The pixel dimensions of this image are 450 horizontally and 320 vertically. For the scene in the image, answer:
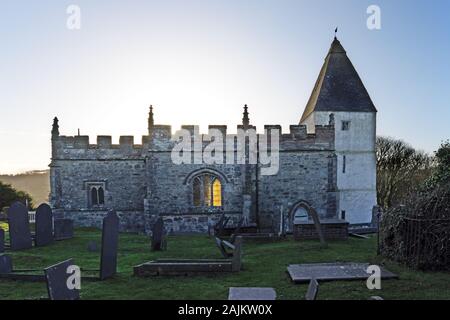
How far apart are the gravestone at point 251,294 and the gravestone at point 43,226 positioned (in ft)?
33.0

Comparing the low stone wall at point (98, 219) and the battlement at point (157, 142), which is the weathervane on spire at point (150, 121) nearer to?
the battlement at point (157, 142)

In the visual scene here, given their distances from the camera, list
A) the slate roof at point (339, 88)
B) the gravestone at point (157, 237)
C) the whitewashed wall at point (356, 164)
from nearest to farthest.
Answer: the gravestone at point (157, 237) < the slate roof at point (339, 88) < the whitewashed wall at point (356, 164)

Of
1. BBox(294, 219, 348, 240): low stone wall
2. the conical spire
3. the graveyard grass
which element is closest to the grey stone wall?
the conical spire

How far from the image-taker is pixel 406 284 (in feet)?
25.1

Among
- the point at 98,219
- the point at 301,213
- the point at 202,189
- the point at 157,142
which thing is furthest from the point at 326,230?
the point at 98,219

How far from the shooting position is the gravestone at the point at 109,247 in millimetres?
8680

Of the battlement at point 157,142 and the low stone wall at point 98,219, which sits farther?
the low stone wall at point 98,219

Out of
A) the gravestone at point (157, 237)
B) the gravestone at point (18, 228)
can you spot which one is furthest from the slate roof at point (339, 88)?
the gravestone at point (18, 228)

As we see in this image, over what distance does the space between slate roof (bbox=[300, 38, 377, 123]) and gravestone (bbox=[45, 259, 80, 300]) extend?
17512mm

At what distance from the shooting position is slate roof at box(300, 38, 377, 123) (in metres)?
21.5
